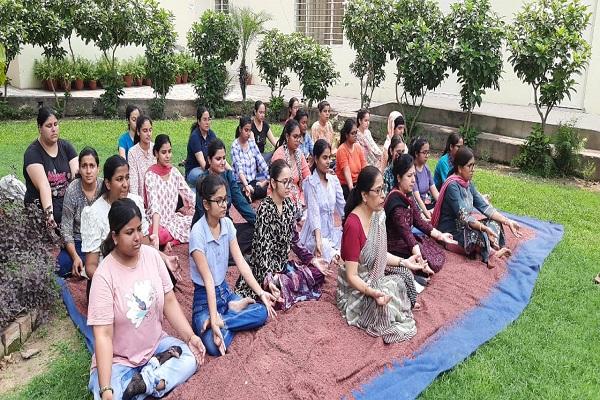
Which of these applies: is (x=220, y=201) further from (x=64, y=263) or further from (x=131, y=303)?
(x=64, y=263)

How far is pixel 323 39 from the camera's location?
16391 mm

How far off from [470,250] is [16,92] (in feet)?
41.9

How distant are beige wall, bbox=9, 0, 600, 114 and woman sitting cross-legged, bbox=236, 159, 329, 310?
765 centimetres

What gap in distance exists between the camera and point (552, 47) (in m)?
8.89

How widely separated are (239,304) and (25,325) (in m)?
1.53

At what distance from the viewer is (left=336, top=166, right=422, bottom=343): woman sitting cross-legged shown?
4.03m

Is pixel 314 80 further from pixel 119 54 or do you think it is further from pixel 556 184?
pixel 119 54

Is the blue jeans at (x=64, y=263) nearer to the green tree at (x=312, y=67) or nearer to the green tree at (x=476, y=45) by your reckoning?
the green tree at (x=476, y=45)

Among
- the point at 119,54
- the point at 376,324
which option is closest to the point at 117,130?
the point at 119,54

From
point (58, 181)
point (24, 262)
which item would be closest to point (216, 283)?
point (24, 262)

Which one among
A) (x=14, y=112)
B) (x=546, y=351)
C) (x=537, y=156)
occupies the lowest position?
(x=546, y=351)

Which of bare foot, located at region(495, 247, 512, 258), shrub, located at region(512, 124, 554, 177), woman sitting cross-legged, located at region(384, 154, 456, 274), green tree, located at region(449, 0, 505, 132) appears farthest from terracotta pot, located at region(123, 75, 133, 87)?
bare foot, located at region(495, 247, 512, 258)

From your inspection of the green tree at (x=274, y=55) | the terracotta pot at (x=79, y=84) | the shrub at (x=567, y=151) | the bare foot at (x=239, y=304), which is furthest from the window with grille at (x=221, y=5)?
the bare foot at (x=239, y=304)

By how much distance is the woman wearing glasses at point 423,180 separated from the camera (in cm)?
610
